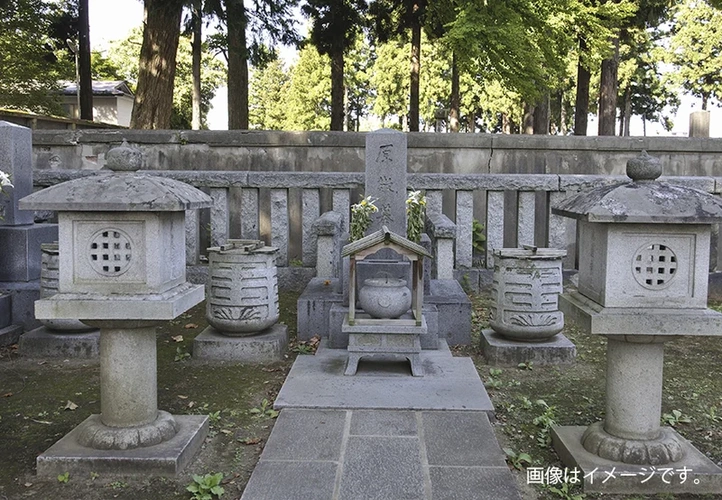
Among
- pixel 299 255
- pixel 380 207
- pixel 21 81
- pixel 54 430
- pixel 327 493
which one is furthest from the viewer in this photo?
pixel 21 81

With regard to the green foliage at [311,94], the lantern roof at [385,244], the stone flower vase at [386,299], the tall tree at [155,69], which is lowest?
the stone flower vase at [386,299]

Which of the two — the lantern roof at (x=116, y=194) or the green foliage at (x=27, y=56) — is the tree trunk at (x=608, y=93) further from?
the lantern roof at (x=116, y=194)

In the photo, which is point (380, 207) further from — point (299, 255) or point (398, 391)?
point (299, 255)

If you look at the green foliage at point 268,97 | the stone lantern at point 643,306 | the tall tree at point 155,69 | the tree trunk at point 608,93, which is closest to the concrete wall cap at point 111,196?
the stone lantern at point 643,306

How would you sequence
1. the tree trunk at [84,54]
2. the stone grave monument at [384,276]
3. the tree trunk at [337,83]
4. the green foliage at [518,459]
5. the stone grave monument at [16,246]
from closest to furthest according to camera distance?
the green foliage at [518,459] → the stone grave monument at [384,276] → the stone grave monument at [16,246] → the tree trunk at [84,54] → the tree trunk at [337,83]

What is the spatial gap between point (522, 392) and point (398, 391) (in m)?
1.03

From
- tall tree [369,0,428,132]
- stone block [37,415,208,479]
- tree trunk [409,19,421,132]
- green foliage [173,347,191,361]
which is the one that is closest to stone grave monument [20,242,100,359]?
green foliage [173,347,191,361]

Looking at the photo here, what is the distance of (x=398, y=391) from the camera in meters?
4.77

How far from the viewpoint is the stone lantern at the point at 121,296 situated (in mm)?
3482

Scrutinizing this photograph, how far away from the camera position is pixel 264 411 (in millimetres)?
4520

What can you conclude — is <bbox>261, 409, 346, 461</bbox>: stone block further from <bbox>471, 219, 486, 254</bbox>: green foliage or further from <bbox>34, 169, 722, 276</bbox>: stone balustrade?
<bbox>471, 219, 486, 254</bbox>: green foliage

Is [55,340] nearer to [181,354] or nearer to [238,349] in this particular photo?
[181,354]

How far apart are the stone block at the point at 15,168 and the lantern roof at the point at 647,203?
18.7 ft

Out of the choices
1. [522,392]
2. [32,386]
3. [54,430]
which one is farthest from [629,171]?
[32,386]
